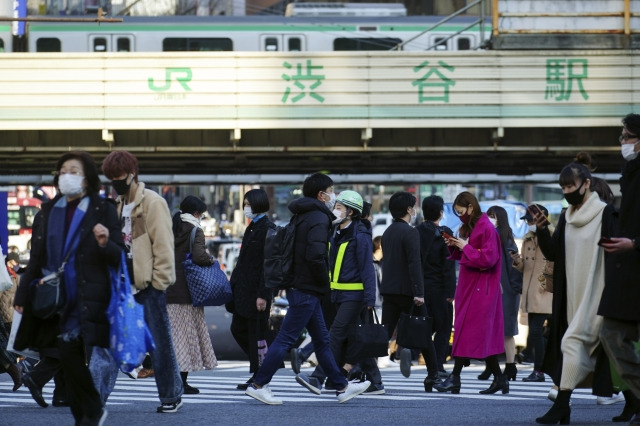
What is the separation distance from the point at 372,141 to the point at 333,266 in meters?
14.0

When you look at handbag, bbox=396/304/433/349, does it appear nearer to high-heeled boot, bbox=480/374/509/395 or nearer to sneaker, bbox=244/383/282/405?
high-heeled boot, bbox=480/374/509/395

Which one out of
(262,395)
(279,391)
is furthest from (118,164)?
(279,391)

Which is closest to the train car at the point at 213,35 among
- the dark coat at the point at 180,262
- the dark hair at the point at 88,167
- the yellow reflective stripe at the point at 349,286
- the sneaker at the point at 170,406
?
the dark coat at the point at 180,262

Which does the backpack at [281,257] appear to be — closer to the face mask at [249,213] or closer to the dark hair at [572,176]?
the face mask at [249,213]

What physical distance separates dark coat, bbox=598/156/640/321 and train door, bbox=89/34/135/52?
73.8 ft

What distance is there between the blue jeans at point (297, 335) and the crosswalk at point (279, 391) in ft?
1.86

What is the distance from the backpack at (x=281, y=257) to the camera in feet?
32.8

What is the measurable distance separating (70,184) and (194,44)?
22485mm

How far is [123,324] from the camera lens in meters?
7.63

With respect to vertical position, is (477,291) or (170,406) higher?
(477,291)

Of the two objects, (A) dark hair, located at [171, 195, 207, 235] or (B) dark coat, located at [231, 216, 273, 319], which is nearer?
(A) dark hair, located at [171, 195, 207, 235]

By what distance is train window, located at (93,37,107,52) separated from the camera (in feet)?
96.2

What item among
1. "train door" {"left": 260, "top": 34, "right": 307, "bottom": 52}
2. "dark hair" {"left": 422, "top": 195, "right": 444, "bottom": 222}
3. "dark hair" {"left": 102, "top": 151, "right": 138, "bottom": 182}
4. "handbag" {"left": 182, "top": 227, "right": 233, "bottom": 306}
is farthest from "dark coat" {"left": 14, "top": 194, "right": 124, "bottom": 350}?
"train door" {"left": 260, "top": 34, "right": 307, "bottom": 52}

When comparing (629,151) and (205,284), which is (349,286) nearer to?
(205,284)
